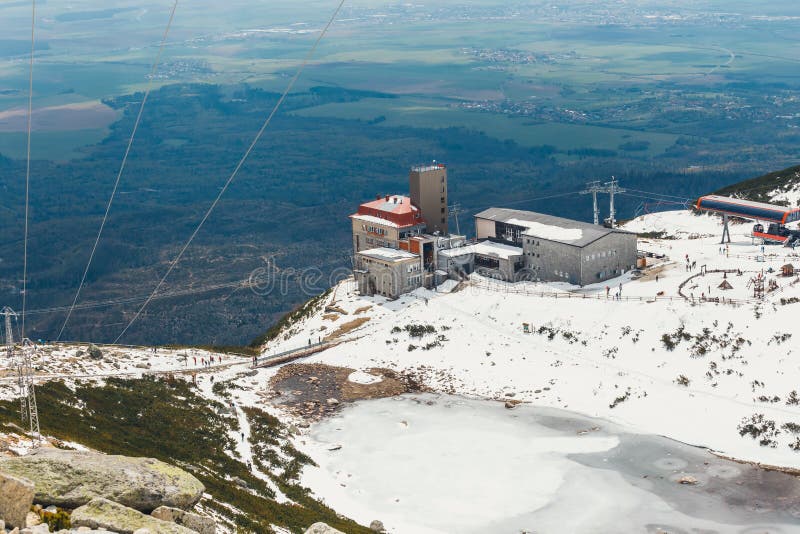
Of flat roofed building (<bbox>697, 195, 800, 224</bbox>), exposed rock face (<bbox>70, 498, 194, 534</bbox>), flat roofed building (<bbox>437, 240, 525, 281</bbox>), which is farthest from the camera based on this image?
flat roofed building (<bbox>697, 195, 800, 224</bbox>)

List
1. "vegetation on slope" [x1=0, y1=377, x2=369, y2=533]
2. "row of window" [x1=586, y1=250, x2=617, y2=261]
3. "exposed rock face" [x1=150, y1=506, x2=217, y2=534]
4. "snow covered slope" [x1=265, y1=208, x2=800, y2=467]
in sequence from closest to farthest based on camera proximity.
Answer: "exposed rock face" [x1=150, y1=506, x2=217, y2=534] < "vegetation on slope" [x1=0, y1=377, x2=369, y2=533] < "snow covered slope" [x1=265, y1=208, x2=800, y2=467] < "row of window" [x1=586, y1=250, x2=617, y2=261]

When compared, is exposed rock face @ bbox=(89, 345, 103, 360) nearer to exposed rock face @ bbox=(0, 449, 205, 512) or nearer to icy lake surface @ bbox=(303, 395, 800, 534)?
icy lake surface @ bbox=(303, 395, 800, 534)

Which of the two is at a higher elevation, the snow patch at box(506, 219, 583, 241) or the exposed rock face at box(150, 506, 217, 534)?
the exposed rock face at box(150, 506, 217, 534)

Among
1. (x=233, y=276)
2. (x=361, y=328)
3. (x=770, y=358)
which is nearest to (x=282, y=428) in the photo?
(x=361, y=328)

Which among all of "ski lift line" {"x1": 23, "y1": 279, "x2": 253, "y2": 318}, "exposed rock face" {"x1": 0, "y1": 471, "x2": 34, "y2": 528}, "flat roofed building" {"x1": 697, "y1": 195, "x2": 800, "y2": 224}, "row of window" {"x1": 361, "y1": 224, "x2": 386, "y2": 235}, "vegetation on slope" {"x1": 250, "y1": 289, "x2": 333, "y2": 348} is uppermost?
"exposed rock face" {"x1": 0, "y1": 471, "x2": 34, "y2": 528}

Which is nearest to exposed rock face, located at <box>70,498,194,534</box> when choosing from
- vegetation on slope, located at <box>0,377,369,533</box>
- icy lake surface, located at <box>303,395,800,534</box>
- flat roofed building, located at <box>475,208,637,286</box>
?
vegetation on slope, located at <box>0,377,369,533</box>

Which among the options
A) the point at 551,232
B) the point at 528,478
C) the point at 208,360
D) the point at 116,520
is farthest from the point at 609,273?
the point at 116,520

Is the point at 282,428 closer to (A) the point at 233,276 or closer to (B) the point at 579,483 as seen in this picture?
(B) the point at 579,483
